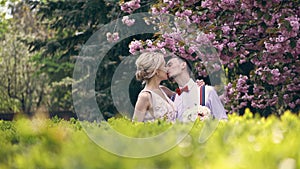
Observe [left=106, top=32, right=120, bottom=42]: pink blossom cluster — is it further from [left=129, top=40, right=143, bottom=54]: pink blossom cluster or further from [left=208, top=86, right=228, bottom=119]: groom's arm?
[left=208, top=86, right=228, bottom=119]: groom's arm

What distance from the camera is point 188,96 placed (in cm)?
713

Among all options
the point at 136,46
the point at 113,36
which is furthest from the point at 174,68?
the point at 113,36

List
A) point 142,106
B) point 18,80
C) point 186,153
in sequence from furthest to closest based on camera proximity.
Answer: point 18,80 < point 142,106 < point 186,153

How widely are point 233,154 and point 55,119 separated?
3629 millimetres

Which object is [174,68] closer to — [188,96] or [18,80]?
[188,96]

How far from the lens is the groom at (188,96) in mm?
7027

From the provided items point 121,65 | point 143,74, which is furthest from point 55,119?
point 121,65

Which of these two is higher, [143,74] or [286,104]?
[143,74]

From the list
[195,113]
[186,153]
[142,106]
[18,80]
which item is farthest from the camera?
[18,80]

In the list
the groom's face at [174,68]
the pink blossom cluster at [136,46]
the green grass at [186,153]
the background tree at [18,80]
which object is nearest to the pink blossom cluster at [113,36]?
the pink blossom cluster at [136,46]

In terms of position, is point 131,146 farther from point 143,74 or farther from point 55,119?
point 143,74

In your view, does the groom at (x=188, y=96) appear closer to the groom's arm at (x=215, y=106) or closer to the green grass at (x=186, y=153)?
the groom's arm at (x=215, y=106)

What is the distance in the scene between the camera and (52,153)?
2742mm

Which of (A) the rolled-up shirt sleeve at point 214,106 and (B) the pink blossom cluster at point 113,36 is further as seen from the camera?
(B) the pink blossom cluster at point 113,36
